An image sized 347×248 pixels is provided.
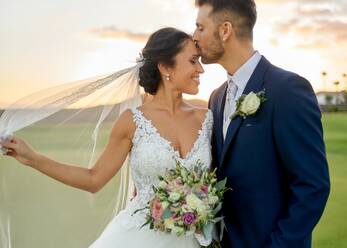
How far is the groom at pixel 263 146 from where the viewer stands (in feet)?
11.0

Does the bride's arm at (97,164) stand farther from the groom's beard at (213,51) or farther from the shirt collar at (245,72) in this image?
the shirt collar at (245,72)

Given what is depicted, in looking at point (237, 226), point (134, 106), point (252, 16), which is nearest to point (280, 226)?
point (237, 226)

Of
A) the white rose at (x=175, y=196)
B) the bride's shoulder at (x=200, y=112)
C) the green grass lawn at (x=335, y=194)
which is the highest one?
the bride's shoulder at (x=200, y=112)

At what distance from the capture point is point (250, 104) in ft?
11.1

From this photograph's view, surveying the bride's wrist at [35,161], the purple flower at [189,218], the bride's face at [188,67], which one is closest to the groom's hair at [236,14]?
the bride's face at [188,67]

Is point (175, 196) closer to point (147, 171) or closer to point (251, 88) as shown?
point (147, 171)

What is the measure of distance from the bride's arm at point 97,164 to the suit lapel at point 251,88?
0.69 meters

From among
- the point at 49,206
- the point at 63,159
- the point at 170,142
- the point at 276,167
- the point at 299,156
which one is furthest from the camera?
the point at 49,206

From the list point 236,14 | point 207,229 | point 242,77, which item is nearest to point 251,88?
point 242,77

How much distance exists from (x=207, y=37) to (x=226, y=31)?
0.12 metres

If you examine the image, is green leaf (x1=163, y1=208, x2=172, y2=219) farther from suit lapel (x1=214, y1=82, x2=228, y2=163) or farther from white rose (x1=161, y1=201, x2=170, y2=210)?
suit lapel (x1=214, y1=82, x2=228, y2=163)

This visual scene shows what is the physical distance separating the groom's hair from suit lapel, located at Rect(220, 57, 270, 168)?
208mm

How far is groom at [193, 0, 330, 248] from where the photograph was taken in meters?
3.34

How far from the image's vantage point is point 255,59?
3.66 m
